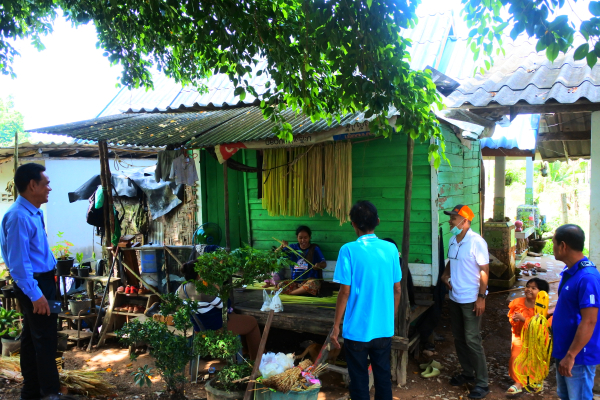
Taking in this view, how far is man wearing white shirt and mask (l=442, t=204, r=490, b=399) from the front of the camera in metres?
4.68

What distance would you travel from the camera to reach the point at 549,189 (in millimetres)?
27375

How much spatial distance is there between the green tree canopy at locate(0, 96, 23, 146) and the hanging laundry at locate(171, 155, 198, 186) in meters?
41.7

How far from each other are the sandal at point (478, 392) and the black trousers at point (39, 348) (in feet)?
13.8

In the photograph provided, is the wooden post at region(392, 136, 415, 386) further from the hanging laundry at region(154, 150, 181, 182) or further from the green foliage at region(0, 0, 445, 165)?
the hanging laundry at region(154, 150, 181, 182)

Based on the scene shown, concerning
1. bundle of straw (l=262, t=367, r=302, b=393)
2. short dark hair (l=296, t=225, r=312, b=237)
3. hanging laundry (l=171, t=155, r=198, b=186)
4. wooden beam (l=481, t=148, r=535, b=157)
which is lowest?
bundle of straw (l=262, t=367, r=302, b=393)

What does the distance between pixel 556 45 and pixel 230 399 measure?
12.1 ft

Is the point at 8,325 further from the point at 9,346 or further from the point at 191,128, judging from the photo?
the point at 191,128

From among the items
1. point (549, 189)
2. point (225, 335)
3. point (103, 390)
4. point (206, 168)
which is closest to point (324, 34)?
point (225, 335)

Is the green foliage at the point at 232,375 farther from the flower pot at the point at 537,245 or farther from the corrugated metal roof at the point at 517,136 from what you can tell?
the flower pot at the point at 537,245

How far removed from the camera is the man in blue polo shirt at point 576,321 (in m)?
3.11

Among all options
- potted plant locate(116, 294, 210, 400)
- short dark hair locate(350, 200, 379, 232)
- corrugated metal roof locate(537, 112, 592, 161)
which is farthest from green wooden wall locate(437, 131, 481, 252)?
potted plant locate(116, 294, 210, 400)

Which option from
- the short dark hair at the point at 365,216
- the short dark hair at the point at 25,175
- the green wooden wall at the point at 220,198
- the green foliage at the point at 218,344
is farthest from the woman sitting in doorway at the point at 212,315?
the green wooden wall at the point at 220,198

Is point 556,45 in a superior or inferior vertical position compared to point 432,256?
superior

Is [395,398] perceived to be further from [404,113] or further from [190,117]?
[190,117]
